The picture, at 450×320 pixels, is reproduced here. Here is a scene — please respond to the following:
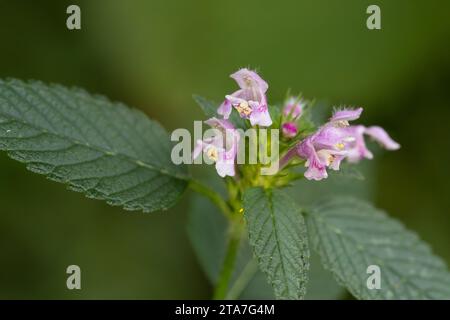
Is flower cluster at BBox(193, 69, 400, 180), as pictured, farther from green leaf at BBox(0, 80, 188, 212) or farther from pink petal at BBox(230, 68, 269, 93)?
green leaf at BBox(0, 80, 188, 212)

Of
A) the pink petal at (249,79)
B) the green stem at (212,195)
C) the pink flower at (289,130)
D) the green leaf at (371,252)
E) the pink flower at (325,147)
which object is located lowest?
the green leaf at (371,252)

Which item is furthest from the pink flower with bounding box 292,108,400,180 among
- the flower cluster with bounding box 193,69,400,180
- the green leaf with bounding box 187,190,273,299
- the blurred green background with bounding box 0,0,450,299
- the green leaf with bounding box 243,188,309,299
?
the blurred green background with bounding box 0,0,450,299

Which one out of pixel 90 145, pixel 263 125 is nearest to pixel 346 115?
pixel 263 125

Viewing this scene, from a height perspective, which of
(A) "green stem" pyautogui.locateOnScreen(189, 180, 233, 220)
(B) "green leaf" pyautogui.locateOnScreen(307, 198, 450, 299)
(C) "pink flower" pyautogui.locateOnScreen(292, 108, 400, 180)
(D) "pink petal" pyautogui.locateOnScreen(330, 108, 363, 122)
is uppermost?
(D) "pink petal" pyautogui.locateOnScreen(330, 108, 363, 122)

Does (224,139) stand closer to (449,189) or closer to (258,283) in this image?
(258,283)

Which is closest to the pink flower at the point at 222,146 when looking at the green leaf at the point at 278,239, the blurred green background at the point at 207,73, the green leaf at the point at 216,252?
the green leaf at the point at 278,239

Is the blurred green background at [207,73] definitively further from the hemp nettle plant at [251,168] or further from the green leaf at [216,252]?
the hemp nettle plant at [251,168]

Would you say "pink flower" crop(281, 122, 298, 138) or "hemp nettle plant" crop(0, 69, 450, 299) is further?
"pink flower" crop(281, 122, 298, 138)
